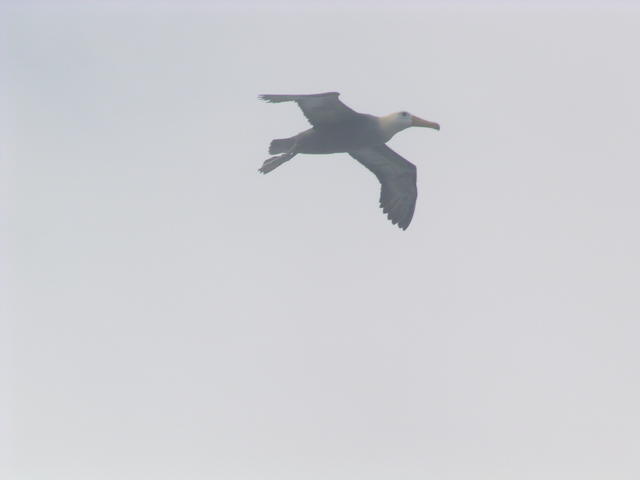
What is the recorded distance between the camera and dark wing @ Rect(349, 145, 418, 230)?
2019 centimetres

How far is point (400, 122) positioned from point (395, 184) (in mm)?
1631

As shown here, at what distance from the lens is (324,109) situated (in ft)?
59.7

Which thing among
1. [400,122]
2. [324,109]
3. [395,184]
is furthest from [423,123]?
[324,109]

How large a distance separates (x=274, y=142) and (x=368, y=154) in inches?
118

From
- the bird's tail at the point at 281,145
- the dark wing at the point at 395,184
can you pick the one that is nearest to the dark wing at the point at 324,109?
the bird's tail at the point at 281,145

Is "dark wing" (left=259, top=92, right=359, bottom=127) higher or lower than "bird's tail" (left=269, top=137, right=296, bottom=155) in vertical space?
higher

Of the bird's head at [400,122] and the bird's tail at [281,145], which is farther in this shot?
the bird's head at [400,122]

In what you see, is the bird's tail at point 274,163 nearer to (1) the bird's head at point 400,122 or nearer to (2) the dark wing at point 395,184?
(1) the bird's head at point 400,122

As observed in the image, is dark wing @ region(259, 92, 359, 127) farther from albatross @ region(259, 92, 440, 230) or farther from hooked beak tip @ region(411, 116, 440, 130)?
hooked beak tip @ region(411, 116, 440, 130)

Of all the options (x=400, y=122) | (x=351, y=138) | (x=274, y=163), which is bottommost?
(x=274, y=163)

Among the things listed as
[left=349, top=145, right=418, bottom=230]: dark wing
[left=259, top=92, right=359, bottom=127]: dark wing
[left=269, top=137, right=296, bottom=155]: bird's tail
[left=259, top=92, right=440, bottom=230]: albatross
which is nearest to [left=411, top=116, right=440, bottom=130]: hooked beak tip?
[left=259, top=92, right=440, bottom=230]: albatross

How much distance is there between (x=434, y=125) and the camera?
19.6m

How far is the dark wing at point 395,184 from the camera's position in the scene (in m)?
20.2

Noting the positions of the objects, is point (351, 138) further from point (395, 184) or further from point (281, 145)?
point (395, 184)
